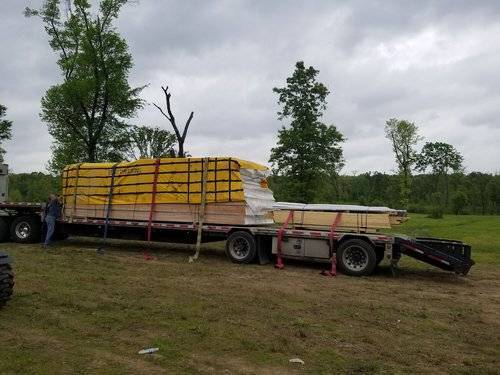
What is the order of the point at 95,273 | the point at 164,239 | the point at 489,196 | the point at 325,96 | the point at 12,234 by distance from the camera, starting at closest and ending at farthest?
the point at 95,273, the point at 164,239, the point at 12,234, the point at 325,96, the point at 489,196

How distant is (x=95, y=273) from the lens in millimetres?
11297

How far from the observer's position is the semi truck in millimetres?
12039

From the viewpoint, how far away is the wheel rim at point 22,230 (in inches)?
672

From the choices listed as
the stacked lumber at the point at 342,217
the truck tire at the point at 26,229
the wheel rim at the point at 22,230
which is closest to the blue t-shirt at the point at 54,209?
the truck tire at the point at 26,229

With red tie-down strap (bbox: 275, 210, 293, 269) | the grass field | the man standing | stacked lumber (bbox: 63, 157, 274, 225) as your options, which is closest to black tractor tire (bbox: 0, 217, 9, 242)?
the man standing

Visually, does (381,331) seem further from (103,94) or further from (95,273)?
(103,94)

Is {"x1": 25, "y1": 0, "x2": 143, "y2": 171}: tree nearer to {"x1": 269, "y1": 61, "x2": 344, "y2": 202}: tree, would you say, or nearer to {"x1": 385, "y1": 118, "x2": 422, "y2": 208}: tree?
{"x1": 269, "y1": 61, "x2": 344, "y2": 202}: tree

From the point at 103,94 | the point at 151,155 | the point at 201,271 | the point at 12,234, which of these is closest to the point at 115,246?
the point at 12,234

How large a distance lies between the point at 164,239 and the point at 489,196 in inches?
1851

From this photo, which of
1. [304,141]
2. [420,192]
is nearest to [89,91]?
[304,141]

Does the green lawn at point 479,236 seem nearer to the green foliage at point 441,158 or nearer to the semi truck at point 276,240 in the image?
the semi truck at point 276,240

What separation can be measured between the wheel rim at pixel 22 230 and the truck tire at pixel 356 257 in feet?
34.8

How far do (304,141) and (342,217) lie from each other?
22148 mm

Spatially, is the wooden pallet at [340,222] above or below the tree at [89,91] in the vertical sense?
below
